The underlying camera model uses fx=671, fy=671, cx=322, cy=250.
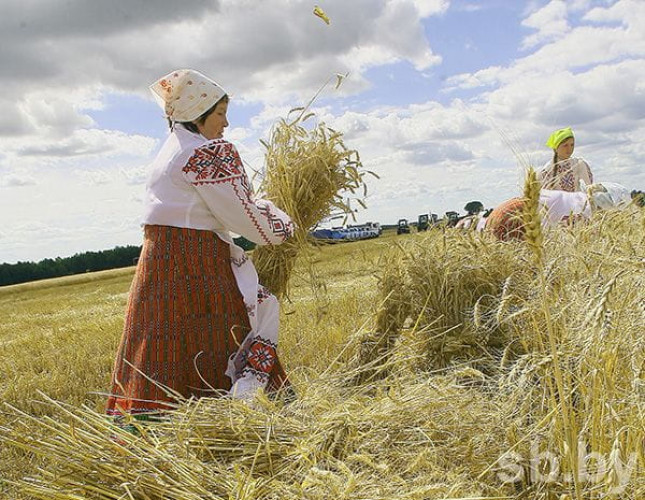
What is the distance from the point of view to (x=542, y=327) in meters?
2.32

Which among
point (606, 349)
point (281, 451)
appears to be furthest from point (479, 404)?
point (281, 451)

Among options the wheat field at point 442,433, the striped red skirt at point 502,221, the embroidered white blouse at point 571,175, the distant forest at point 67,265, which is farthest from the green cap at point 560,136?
the distant forest at point 67,265

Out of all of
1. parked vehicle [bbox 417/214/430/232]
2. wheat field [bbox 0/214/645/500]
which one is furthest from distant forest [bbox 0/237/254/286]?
wheat field [bbox 0/214/645/500]

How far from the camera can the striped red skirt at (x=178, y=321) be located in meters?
2.57

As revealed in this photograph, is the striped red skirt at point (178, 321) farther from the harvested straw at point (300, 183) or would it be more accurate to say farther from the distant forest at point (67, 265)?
the distant forest at point (67, 265)

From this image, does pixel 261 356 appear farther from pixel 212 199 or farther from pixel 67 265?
pixel 67 265

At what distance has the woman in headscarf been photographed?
256 centimetres

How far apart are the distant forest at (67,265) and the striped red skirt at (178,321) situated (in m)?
33.3

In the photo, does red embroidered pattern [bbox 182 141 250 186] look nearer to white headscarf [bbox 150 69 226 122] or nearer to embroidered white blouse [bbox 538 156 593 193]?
white headscarf [bbox 150 69 226 122]

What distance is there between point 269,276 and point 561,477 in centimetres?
169

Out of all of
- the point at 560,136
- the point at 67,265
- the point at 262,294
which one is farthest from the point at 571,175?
the point at 67,265

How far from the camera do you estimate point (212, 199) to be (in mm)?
2541

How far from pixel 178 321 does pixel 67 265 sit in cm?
3637

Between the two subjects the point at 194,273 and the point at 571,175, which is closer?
the point at 194,273
